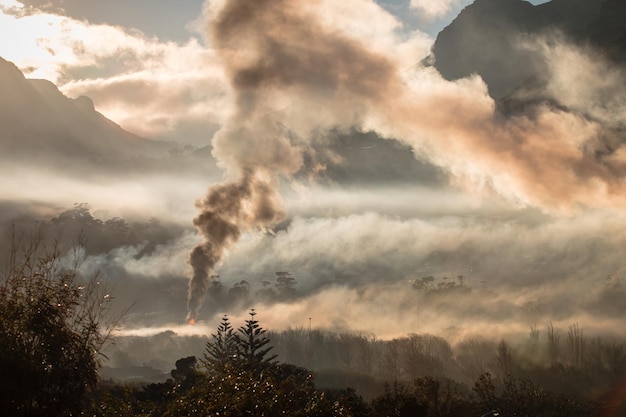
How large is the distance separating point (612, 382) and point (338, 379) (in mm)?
88515

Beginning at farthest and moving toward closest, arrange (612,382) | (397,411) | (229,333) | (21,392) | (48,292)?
(612,382), (229,333), (397,411), (48,292), (21,392)

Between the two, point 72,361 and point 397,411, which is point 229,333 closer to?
point 397,411

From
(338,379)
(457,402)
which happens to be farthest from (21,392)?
(338,379)

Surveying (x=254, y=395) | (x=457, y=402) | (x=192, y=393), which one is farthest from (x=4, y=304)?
(x=457, y=402)

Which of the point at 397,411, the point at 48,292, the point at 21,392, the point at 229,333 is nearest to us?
the point at 21,392

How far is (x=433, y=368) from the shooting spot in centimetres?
19800

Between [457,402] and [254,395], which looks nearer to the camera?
[254,395]

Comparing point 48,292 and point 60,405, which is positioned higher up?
point 48,292

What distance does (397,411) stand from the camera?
198ft

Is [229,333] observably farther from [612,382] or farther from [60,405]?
[612,382]

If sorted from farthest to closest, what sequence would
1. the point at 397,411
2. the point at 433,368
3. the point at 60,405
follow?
the point at 433,368, the point at 397,411, the point at 60,405

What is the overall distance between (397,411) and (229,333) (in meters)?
69.0

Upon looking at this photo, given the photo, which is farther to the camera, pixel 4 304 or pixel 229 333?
pixel 229 333

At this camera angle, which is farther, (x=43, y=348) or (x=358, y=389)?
(x=358, y=389)
